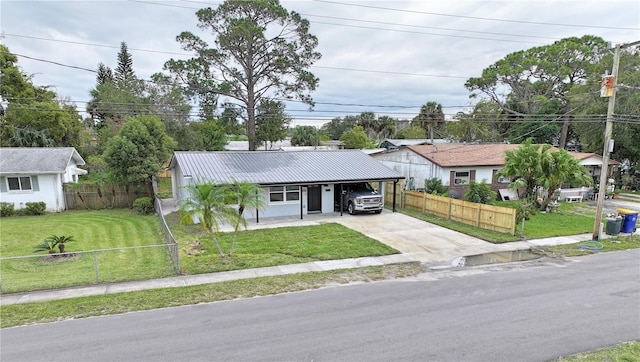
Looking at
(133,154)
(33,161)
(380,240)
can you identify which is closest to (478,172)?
(380,240)

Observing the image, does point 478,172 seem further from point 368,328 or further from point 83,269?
point 83,269

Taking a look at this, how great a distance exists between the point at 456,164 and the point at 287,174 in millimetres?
12827

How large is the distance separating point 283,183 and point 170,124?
2222 cm

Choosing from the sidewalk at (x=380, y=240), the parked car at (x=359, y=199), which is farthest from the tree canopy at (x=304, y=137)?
the sidewalk at (x=380, y=240)

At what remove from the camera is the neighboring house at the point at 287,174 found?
1933 cm

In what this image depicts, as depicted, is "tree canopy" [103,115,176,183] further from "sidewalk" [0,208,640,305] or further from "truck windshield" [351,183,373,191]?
"truck windshield" [351,183,373,191]

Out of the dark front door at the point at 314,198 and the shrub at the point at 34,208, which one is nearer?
the dark front door at the point at 314,198

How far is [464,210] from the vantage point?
1903 centimetres

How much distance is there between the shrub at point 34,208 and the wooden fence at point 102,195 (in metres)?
1.56

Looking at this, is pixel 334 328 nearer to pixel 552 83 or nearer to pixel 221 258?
pixel 221 258

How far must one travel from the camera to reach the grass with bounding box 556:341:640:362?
20.0ft

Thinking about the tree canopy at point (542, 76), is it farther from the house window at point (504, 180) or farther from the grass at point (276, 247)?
the grass at point (276, 247)

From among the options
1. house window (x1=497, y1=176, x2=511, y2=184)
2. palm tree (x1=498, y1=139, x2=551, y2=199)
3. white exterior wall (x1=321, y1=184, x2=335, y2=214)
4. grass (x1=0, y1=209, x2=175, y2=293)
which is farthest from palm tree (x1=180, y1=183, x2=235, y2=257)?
house window (x1=497, y1=176, x2=511, y2=184)

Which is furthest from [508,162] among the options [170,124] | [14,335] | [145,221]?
[170,124]
